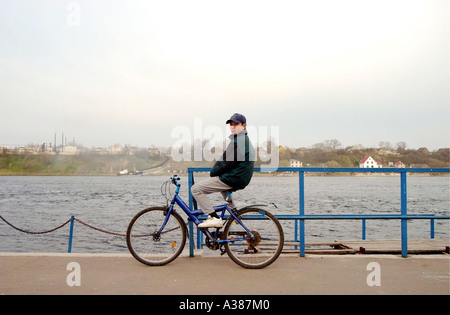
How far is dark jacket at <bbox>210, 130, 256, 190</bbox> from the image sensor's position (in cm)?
514

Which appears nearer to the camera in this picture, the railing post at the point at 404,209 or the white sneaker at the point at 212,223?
the white sneaker at the point at 212,223

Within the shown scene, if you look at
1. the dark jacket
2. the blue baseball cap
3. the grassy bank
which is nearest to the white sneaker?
the dark jacket

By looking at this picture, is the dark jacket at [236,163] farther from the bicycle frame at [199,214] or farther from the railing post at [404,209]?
the railing post at [404,209]

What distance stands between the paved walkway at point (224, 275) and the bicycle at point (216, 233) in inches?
5.9

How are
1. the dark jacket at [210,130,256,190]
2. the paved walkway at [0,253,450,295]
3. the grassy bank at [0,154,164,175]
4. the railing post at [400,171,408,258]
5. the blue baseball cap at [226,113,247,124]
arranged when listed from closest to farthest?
the paved walkway at [0,253,450,295]
the dark jacket at [210,130,256,190]
the blue baseball cap at [226,113,247,124]
the railing post at [400,171,408,258]
the grassy bank at [0,154,164,175]

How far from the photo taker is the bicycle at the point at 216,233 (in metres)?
5.23

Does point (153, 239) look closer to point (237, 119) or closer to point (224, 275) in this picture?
point (224, 275)

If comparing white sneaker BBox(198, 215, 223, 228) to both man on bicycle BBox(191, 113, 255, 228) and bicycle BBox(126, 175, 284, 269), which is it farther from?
bicycle BBox(126, 175, 284, 269)

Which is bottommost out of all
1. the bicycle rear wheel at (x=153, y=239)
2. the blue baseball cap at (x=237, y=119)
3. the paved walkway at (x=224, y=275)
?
the paved walkway at (x=224, y=275)

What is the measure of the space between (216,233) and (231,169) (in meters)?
0.90

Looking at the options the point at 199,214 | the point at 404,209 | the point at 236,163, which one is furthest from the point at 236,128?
the point at 404,209

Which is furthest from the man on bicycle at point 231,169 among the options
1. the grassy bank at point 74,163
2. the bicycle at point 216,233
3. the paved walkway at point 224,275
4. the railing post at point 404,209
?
the grassy bank at point 74,163
